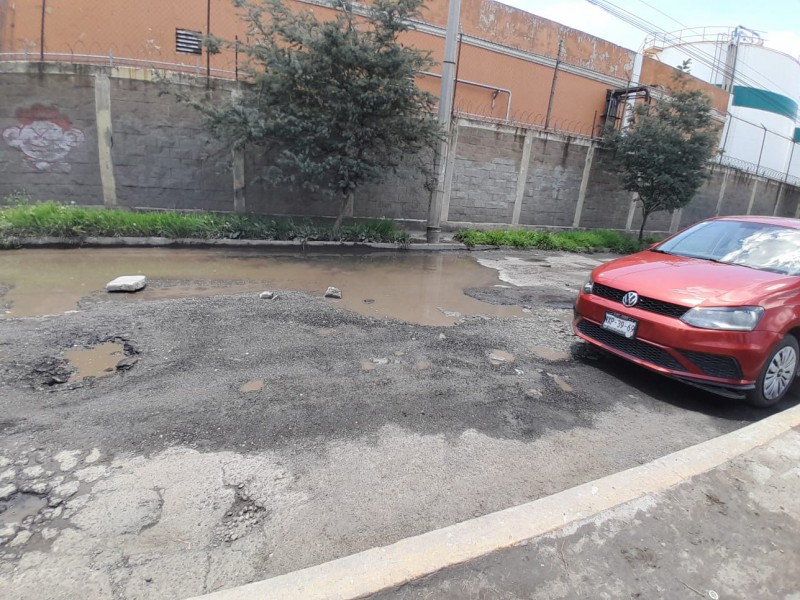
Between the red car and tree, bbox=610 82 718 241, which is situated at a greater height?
tree, bbox=610 82 718 241

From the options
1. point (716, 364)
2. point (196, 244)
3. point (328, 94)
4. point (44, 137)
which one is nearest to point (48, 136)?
point (44, 137)

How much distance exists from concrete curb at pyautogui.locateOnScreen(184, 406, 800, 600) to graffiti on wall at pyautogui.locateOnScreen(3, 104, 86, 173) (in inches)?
403

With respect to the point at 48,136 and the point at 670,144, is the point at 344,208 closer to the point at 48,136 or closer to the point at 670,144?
the point at 48,136

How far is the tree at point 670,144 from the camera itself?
12.4 metres

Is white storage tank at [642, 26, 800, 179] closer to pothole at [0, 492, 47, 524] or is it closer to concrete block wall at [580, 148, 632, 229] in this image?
concrete block wall at [580, 148, 632, 229]

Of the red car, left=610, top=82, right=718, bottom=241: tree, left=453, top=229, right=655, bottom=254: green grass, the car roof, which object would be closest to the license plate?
the red car

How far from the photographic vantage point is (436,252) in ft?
33.0

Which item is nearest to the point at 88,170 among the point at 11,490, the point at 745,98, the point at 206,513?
the point at 11,490

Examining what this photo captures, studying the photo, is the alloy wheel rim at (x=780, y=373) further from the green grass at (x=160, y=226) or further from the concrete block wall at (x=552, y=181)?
the concrete block wall at (x=552, y=181)

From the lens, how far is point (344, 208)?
9.74m

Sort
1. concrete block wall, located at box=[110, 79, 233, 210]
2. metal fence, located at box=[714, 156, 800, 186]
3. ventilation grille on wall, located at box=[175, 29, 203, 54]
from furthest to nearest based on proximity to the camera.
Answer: metal fence, located at box=[714, 156, 800, 186]
ventilation grille on wall, located at box=[175, 29, 203, 54]
concrete block wall, located at box=[110, 79, 233, 210]

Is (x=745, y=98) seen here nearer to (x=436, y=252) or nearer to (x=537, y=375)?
(x=436, y=252)

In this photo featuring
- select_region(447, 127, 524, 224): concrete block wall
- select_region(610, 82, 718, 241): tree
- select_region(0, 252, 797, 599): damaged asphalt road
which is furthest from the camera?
select_region(610, 82, 718, 241): tree

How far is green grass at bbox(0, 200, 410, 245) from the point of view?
297 inches
